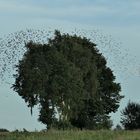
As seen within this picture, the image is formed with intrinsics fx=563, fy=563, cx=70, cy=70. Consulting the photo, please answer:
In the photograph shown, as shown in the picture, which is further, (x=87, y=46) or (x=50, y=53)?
(x=87, y=46)

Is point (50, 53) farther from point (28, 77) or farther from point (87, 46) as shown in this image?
point (87, 46)

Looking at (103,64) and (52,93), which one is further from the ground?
(103,64)

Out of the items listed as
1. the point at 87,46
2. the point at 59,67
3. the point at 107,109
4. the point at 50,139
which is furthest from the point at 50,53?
the point at 50,139

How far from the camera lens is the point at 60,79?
8175 centimetres

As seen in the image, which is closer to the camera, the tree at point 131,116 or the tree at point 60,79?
the tree at point 60,79

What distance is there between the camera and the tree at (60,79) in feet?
268

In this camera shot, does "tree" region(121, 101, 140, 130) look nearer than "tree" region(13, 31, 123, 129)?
No

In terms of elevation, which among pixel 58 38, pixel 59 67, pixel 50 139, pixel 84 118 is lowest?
pixel 50 139

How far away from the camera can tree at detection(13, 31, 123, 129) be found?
81.6 meters

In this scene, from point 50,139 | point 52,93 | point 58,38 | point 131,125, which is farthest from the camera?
point 131,125

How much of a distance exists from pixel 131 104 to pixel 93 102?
8166 millimetres

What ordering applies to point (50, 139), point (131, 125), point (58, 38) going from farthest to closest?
point (131, 125), point (58, 38), point (50, 139)

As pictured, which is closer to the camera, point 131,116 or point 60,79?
point 60,79

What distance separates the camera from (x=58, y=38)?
88.2 meters
